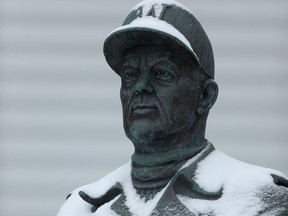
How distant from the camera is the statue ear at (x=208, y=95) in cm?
635

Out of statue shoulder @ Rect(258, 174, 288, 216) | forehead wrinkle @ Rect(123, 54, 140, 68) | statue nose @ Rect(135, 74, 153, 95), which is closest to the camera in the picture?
statue shoulder @ Rect(258, 174, 288, 216)

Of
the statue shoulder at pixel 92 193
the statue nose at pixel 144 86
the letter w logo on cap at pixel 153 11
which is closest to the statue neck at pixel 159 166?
the statue shoulder at pixel 92 193

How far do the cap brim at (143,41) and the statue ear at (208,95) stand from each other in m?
0.16

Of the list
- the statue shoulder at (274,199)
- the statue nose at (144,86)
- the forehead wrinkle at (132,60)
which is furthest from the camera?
the forehead wrinkle at (132,60)

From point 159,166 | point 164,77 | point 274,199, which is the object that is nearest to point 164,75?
point 164,77

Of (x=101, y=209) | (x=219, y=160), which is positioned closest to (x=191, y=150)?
(x=219, y=160)

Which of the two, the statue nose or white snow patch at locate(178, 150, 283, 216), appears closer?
white snow patch at locate(178, 150, 283, 216)

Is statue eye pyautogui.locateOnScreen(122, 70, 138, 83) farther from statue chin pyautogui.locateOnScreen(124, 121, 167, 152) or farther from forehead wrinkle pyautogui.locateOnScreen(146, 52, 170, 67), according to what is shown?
statue chin pyautogui.locateOnScreen(124, 121, 167, 152)

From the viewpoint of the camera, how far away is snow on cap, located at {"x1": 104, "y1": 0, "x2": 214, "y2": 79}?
619 centimetres

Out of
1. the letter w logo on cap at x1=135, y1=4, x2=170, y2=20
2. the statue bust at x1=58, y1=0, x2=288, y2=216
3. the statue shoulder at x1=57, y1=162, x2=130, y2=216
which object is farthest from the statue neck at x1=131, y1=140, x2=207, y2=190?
the letter w logo on cap at x1=135, y1=4, x2=170, y2=20

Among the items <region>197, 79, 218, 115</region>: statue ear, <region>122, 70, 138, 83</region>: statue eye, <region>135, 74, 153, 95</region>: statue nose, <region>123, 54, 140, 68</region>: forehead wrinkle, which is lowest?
<region>197, 79, 218, 115</region>: statue ear

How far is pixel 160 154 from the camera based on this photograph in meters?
6.24

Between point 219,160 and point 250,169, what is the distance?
0.19 metres

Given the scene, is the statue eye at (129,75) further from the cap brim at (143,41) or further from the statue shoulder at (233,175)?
the statue shoulder at (233,175)
